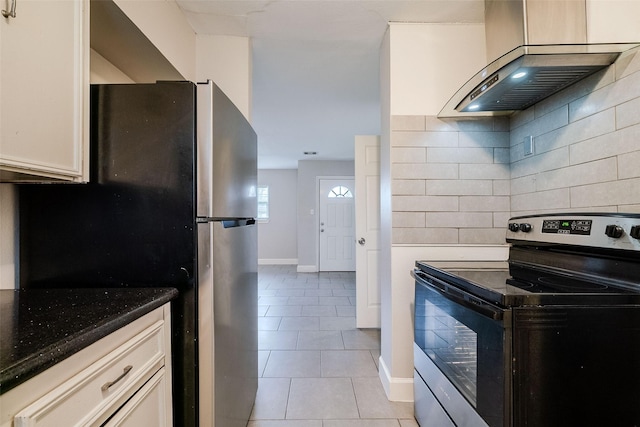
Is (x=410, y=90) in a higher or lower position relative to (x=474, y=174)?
higher

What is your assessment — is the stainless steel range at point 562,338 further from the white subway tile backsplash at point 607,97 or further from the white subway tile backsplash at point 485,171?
the white subway tile backsplash at point 485,171

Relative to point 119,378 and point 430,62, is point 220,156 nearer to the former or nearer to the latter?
point 119,378

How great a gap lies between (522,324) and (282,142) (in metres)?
4.42

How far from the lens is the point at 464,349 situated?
1180mm

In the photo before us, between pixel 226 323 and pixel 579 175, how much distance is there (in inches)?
69.3

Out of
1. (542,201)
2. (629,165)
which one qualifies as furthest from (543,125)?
(629,165)

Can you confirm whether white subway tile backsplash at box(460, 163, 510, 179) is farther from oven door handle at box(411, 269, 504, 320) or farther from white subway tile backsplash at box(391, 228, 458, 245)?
oven door handle at box(411, 269, 504, 320)

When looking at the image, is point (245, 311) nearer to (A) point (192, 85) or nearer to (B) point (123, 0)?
(A) point (192, 85)

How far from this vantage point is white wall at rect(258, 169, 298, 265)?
7266 millimetres

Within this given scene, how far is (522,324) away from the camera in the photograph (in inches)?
36.1

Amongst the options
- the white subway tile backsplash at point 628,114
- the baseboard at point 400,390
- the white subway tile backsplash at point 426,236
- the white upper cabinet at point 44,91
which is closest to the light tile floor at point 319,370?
the baseboard at point 400,390

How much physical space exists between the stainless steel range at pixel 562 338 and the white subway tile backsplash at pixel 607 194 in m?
0.16

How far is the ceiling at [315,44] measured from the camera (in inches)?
67.5

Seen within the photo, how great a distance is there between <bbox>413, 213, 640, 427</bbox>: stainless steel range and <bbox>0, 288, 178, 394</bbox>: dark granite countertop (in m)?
1.11
